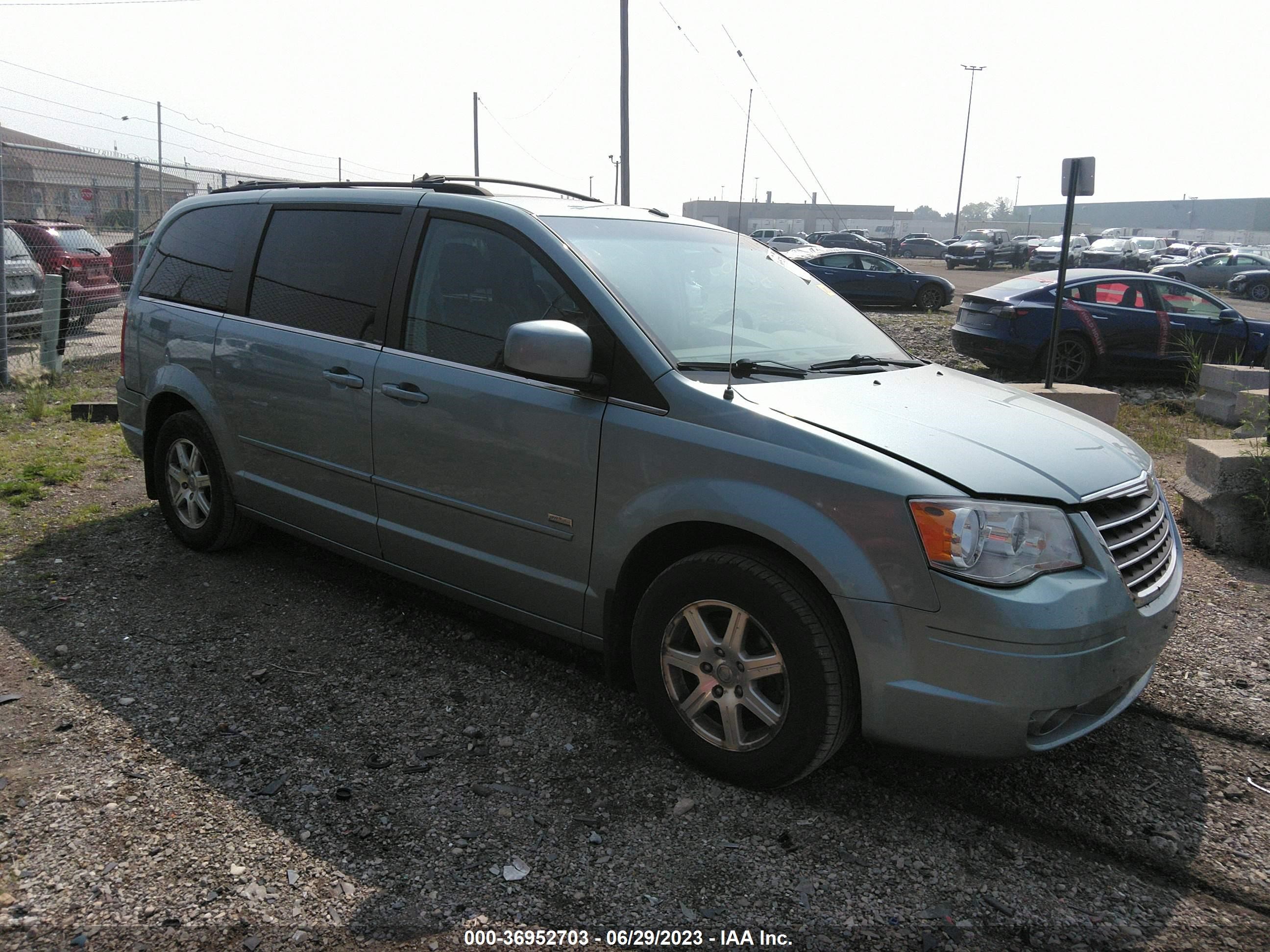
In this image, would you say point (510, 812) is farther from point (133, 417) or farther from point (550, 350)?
point (133, 417)

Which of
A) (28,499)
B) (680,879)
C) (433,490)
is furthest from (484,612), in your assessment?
(28,499)

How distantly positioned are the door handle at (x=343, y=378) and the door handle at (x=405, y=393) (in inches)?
5.7

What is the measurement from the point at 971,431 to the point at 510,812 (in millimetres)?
1885

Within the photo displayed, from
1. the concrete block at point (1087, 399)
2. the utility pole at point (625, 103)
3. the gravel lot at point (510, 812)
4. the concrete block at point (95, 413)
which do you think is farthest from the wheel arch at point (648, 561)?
the utility pole at point (625, 103)

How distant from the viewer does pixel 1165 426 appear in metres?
9.46

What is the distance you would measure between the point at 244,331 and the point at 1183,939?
431cm

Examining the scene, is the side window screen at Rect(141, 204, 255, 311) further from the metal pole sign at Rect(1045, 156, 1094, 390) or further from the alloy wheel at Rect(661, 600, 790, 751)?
the metal pole sign at Rect(1045, 156, 1094, 390)

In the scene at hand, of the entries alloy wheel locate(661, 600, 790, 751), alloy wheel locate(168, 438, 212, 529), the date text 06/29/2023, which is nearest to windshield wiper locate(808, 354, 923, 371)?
alloy wheel locate(661, 600, 790, 751)

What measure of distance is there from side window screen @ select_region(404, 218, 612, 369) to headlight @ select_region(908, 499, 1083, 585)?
138 centimetres

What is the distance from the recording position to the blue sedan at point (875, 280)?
21969mm

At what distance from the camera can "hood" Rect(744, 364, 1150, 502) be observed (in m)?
2.86

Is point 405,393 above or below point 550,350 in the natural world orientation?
below

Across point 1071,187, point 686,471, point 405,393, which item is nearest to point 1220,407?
point 1071,187

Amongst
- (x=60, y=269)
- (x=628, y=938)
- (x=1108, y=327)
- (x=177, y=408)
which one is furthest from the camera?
(x=1108, y=327)
